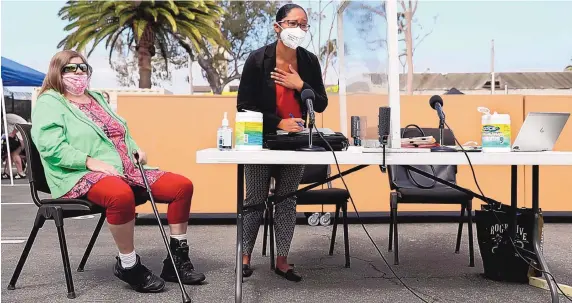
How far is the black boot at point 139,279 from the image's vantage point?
3086mm

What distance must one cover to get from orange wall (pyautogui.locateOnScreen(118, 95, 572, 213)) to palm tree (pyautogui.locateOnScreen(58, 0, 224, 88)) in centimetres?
1284

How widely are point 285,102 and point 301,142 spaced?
568 millimetres

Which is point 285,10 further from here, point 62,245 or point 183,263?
point 62,245

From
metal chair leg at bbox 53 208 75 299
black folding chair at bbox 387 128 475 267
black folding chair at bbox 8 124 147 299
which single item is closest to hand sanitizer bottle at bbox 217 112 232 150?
black folding chair at bbox 8 124 147 299

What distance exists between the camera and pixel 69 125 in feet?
10.3

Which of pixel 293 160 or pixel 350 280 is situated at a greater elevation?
pixel 293 160

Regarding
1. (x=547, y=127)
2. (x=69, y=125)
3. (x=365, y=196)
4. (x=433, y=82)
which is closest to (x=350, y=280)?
(x=547, y=127)

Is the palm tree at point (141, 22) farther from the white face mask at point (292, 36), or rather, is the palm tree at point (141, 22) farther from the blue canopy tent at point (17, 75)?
the white face mask at point (292, 36)

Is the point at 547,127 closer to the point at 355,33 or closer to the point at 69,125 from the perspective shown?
the point at 355,33

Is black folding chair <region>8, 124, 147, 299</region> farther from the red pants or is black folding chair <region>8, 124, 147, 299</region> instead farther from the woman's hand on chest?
the woman's hand on chest

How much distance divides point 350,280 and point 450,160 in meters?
1.19

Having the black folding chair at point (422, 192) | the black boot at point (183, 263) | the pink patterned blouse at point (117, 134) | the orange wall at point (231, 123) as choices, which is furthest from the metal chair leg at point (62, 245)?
the orange wall at point (231, 123)

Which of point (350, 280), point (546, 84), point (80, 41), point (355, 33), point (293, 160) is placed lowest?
point (350, 280)

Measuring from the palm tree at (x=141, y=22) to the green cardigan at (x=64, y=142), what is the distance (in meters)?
15.2
